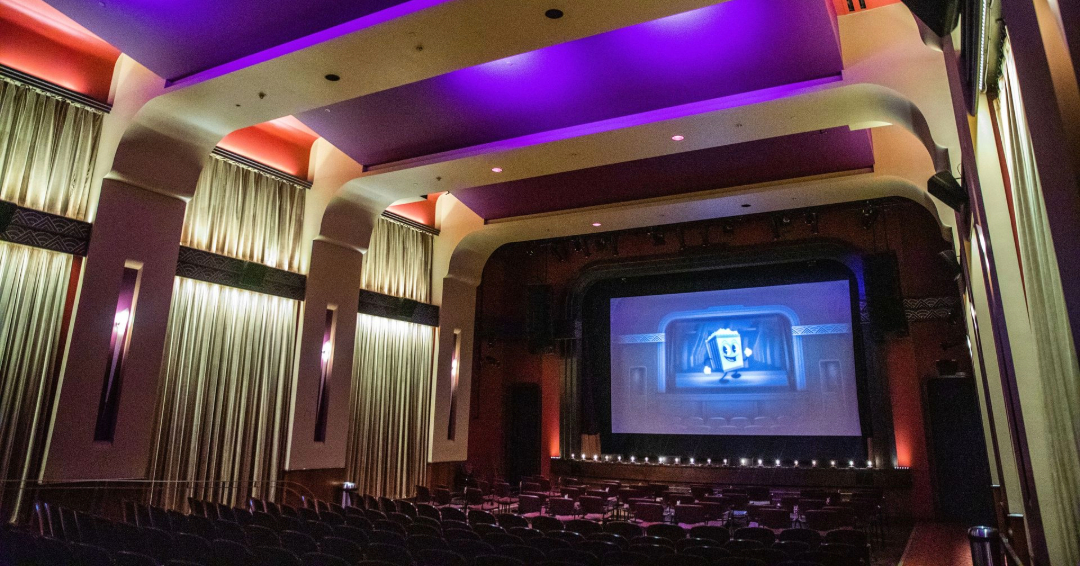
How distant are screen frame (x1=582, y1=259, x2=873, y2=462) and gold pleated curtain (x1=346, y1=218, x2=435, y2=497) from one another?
12.8ft

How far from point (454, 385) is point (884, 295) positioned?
8487 millimetres

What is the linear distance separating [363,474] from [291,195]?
505 centimetres

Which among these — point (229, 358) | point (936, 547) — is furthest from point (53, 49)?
point (936, 547)

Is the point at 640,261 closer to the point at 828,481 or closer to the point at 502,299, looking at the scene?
the point at 502,299

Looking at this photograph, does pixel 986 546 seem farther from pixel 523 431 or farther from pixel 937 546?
pixel 523 431

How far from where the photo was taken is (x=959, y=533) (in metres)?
10.0

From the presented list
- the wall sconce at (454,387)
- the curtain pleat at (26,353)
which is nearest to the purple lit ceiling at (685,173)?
the wall sconce at (454,387)

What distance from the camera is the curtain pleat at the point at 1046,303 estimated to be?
2.29m

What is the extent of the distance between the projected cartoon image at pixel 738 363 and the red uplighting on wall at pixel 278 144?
773 centimetres

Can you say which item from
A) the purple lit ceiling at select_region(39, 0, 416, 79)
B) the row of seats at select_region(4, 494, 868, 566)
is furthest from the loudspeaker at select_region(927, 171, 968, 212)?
the purple lit ceiling at select_region(39, 0, 416, 79)

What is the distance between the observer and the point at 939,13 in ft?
12.6

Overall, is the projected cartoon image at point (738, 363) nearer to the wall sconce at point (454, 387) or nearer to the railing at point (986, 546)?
the wall sconce at point (454, 387)

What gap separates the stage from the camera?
1152 cm

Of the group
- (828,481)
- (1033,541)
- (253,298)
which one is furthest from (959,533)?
(253,298)
